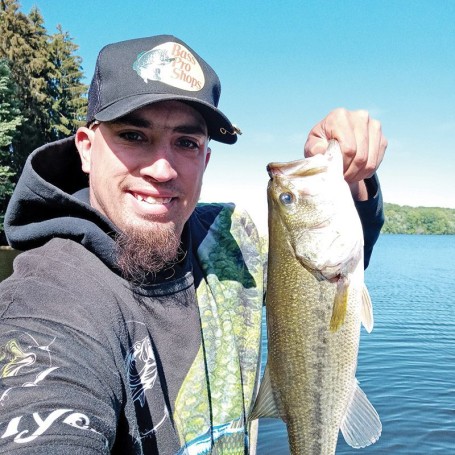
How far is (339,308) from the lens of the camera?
7.62 ft

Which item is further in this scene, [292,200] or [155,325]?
[292,200]

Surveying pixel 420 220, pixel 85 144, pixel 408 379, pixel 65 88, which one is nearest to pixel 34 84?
pixel 65 88

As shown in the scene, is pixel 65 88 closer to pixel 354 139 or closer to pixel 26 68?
pixel 26 68

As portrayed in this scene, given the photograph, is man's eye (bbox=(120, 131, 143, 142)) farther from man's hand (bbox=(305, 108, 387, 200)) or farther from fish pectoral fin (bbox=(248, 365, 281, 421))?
fish pectoral fin (bbox=(248, 365, 281, 421))

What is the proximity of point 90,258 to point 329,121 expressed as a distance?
122 cm

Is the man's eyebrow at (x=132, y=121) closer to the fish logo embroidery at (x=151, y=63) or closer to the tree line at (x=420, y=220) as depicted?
the fish logo embroidery at (x=151, y=63)

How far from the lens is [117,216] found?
7.93 feet

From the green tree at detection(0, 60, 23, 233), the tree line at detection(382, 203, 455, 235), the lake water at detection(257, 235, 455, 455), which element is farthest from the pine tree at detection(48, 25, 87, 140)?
the tree line at detection(382, 203, 455, 235)

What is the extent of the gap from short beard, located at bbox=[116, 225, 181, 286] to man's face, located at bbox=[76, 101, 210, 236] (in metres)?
0.04

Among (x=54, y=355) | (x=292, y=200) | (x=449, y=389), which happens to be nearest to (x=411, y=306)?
(x=449, y=389)

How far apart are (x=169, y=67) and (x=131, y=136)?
0.39 m

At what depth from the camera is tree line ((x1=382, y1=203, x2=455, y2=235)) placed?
142875mm

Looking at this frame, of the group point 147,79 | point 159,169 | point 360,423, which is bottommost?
point 360,423

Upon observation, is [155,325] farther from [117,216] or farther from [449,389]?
[449,389]
